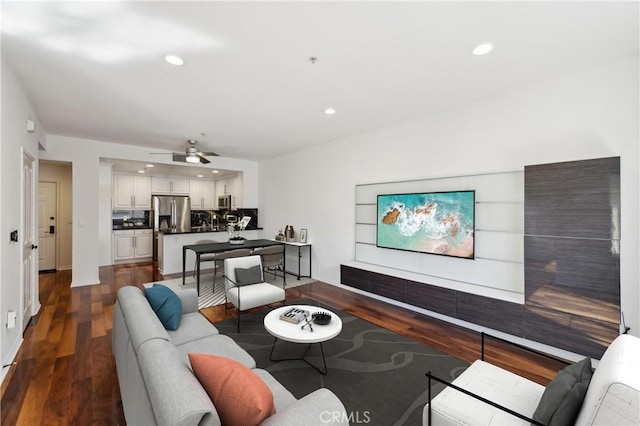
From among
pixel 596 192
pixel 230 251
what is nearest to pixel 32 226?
pixel 230 251

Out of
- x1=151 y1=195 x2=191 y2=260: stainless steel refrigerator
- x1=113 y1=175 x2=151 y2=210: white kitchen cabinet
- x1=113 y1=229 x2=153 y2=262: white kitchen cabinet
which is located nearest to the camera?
x1=113 y1=229 x2=153 y2=262: white kitchen cabinet

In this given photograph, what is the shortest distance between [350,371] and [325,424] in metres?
1.50

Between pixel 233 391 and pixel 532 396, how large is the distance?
5.22 ft

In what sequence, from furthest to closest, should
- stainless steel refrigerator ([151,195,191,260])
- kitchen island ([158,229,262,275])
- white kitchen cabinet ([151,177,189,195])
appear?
1. white kitchen cabinet ([151,177,189,195])
2. stainless steel refrigerator ([151,195,191,260])
3. kitchen island ([158,229,262,275])

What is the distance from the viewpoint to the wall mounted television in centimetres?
340

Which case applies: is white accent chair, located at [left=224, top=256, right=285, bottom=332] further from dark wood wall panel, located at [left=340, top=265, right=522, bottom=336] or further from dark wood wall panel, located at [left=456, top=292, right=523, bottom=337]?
dark wood wall panel, located at [left=456, top=292, right=523, bottom=337]

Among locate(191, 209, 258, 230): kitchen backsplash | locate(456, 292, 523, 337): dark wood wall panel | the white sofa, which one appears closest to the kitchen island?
locate(191, 209, 258, 230): kitchen backsplash

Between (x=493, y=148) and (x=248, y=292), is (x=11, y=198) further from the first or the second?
(x=493, y=148)

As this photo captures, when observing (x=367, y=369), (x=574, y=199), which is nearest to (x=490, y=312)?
(x=574, y=199)

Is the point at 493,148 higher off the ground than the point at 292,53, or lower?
lower

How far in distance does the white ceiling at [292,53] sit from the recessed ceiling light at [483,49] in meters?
0.06

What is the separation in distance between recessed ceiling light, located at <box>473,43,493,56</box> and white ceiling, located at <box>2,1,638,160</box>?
0.06 metres

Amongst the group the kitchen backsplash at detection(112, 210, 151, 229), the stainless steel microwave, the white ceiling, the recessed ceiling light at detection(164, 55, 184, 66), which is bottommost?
the kitchen backsplash at detection(112, 210, 151, 229)

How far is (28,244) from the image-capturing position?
3537 mm
